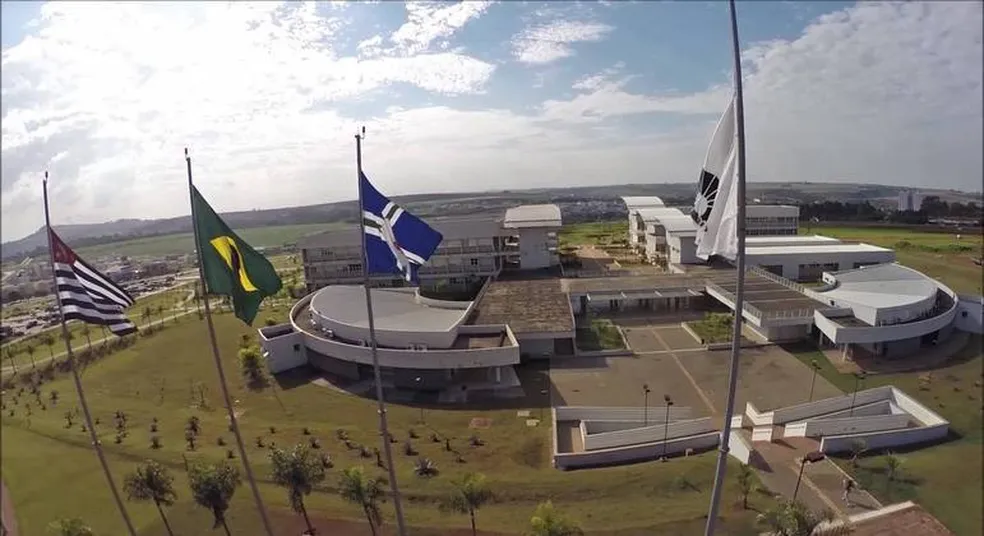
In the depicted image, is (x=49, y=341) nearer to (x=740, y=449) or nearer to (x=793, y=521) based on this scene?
(x=740, y=449)

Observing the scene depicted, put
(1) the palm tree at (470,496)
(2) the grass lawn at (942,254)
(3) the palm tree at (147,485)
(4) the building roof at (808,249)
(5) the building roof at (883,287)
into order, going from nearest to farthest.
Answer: (1) the palm tree at (470,496), (3) the palm tree at (147,485), (2) the grass lawn at (942,254), (5) the building roof at (883,287), (4) the building roof at (808,249)

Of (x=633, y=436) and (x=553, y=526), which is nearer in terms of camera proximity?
(x=553, y=526)

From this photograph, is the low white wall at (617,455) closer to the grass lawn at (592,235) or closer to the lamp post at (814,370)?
the lamp post at (814,370)

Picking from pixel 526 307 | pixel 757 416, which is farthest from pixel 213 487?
pixel 526 307

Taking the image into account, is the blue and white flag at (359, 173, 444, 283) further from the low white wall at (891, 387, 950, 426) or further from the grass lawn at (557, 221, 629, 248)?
the grass lawn at (557, 221, 629, 248)

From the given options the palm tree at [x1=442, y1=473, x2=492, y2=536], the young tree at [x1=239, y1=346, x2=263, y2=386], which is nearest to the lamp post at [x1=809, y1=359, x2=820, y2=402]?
the palm tree at [x1=442, y1=473, x2=492, y2=536]

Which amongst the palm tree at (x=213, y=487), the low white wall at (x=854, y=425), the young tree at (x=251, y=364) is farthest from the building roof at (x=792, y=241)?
the palm tree at (x=213, y=487)
